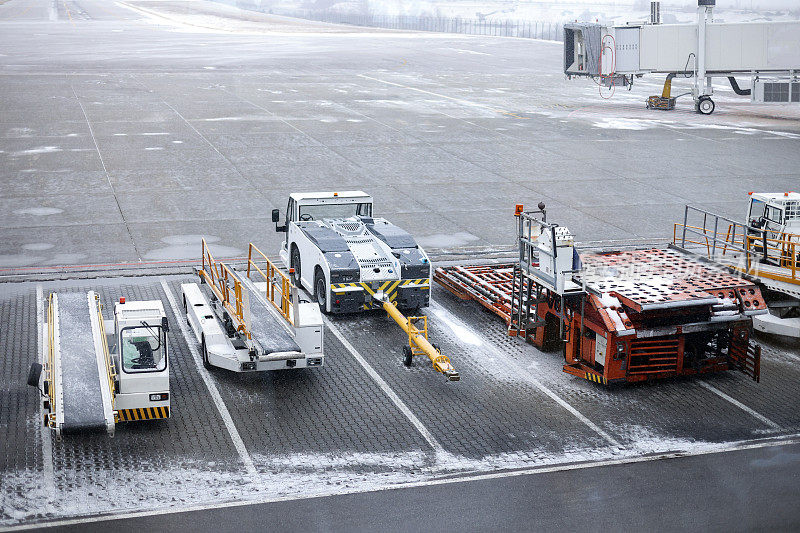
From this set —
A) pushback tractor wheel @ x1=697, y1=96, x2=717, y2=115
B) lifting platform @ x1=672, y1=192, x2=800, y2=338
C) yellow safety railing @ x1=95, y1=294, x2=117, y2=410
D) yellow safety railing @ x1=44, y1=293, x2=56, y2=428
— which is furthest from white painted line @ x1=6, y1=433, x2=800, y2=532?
pushback tractor wheel @ x1=697, y1=96, x2=717, y2=115

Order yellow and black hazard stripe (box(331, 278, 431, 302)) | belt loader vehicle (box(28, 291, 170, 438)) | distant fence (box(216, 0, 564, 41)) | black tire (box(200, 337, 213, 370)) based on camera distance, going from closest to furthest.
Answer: belt loader vehicle (box(28, 291, 170, 438)), black tire (box(200, 337, 213, 370)), yellow and black hazard stripe (box(331, 278, 431, 302)), distant fence (box(216, 0, 564, 41))

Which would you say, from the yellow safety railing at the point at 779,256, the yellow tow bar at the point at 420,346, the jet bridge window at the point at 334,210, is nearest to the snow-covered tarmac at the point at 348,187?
the yellow tow bar at the point at 420,346

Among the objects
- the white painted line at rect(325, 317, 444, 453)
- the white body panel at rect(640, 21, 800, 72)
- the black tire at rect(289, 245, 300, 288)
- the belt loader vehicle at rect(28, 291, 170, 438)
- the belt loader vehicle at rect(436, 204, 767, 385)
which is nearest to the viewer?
the belt loader vehicle at rect(28, 291, 170, 438)

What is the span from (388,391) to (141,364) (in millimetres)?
4617

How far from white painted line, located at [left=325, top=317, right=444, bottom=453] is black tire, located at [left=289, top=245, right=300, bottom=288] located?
2.44 meters

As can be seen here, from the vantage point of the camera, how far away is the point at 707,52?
177 feet

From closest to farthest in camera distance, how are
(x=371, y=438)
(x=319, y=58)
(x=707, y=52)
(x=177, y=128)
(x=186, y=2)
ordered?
(x=371, y=438) → (x=177, y=128) → (x=707, y=52) → (x=319, y=58) → (x=186, y=2)

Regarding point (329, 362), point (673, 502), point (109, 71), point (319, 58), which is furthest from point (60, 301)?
point (319, 58)

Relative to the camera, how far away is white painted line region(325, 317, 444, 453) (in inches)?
623

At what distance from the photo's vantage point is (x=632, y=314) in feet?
58.1

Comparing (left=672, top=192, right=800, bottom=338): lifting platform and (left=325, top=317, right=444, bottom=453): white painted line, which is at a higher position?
(left=672, top=192, right=800, bottom=338): lifting platform

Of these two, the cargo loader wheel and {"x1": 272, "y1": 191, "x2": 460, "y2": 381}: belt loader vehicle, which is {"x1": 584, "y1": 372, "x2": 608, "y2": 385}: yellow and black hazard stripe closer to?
{"x1": 272, "y1": 191, "x2": 460, "y2": 381}: belt loader vehicle

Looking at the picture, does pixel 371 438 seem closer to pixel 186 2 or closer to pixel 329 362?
pixel 329 362

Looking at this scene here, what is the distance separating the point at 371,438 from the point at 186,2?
566ft
